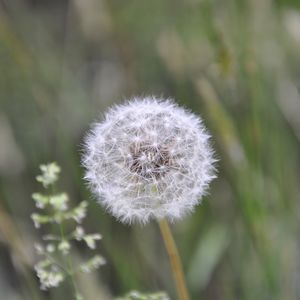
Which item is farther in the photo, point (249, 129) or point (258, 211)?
point (249, 129)

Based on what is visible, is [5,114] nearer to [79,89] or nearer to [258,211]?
[79,89]

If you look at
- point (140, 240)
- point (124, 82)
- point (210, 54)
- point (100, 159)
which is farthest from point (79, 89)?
point (100, 159)

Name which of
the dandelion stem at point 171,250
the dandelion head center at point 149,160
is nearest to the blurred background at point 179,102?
the dandelion stem at point 171,250

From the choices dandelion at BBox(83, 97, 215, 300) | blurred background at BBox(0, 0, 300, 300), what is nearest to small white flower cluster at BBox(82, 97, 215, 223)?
dandelion at BBox(83, 97, 215, 300)

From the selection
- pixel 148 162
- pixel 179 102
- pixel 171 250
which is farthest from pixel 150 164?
pixel 179 102

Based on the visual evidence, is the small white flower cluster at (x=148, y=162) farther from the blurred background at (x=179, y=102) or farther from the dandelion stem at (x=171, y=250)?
the blurred background at (x=179, y=102)

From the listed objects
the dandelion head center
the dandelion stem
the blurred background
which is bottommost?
the dandelion stem

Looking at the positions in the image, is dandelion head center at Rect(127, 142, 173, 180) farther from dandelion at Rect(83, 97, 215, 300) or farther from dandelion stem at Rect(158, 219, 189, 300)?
dandelion stem at Rect(158, 219, 189, 300)
